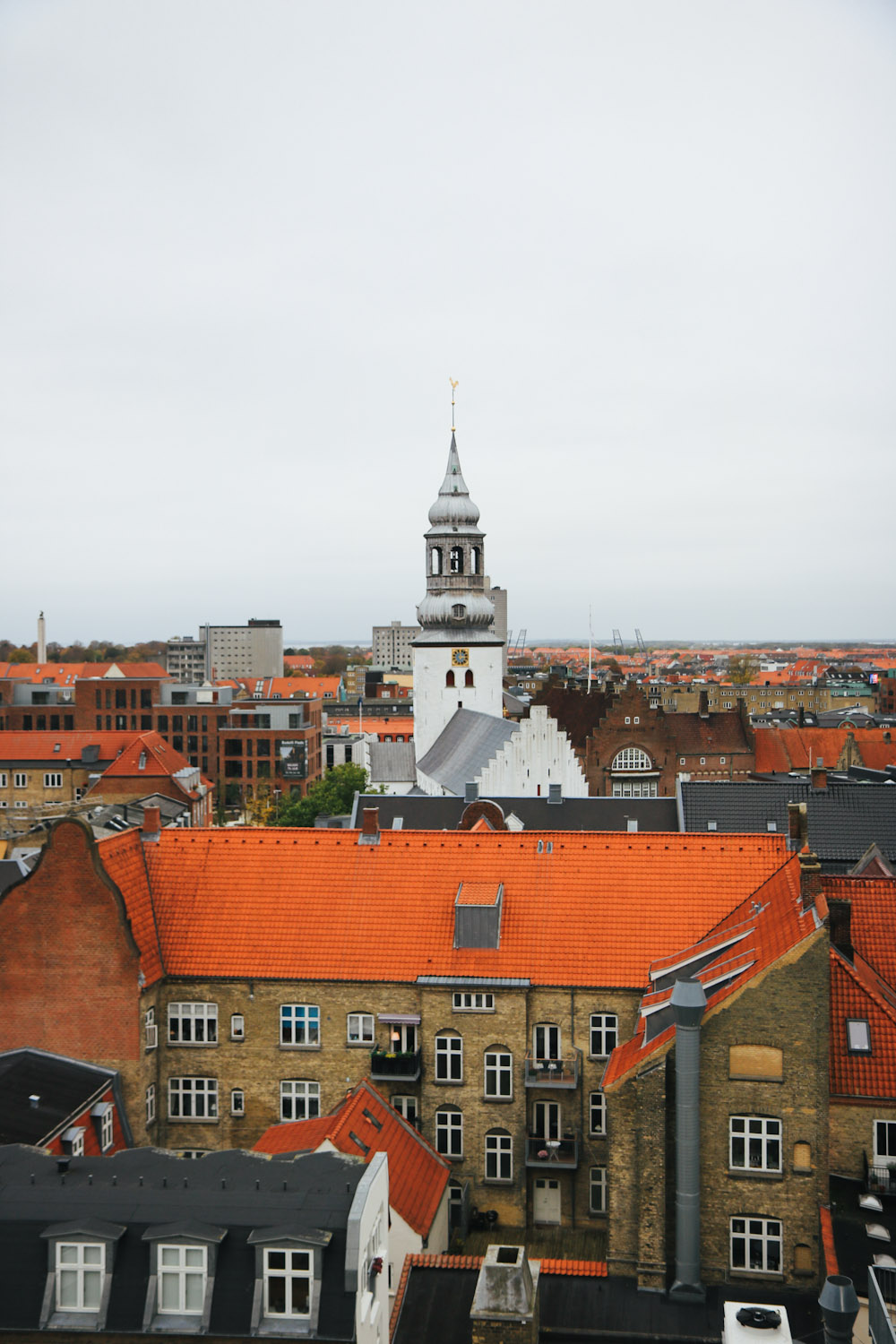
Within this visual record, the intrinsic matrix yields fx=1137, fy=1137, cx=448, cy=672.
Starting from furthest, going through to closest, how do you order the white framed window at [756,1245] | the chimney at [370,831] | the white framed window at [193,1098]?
1. the chimney at [370,831]
2. the white framed window at [193,1098]
3. the white framed window at [756,1245]

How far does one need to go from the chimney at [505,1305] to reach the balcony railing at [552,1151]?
1070 cm

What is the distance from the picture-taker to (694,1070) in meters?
25.3

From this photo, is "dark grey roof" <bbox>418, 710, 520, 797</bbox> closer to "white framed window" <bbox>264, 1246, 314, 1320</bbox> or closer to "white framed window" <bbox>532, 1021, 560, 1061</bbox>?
"white framed window" <bbox>532, 1021, 560, 1061</bbox>

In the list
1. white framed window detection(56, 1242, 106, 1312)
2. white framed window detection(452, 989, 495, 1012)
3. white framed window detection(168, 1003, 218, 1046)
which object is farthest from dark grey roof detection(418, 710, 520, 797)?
white framed window detection(56, 1242, 106, 1312)

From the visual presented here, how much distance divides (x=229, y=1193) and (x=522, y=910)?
15.5m

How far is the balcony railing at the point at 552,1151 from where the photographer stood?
32719 millimetres

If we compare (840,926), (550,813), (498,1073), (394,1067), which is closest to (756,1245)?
(498,1073)

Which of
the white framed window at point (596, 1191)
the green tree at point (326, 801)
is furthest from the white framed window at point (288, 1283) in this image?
the green tree at point (326, 801)

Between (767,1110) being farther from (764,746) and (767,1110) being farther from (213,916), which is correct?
(764,746)

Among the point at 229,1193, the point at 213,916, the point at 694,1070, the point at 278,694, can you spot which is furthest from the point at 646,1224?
the point at 278,694

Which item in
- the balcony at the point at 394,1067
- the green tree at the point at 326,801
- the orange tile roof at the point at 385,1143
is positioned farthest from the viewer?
the green tree at the point at 326,801

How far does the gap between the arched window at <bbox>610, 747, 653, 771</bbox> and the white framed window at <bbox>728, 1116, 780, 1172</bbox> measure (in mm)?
51823

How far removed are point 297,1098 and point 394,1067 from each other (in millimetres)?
3325

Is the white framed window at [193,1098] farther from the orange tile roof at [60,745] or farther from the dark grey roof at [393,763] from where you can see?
the orange tile roof at [60,745]
